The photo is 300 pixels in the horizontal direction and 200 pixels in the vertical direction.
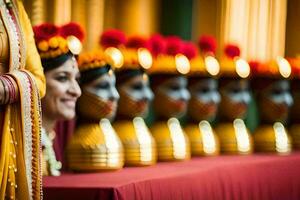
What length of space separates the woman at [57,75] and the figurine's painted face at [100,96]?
14 cm

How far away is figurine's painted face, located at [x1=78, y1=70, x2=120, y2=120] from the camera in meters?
3.28

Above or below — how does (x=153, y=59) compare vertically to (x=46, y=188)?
above

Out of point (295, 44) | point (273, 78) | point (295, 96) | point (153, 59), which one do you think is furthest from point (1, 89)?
point (295, 44)

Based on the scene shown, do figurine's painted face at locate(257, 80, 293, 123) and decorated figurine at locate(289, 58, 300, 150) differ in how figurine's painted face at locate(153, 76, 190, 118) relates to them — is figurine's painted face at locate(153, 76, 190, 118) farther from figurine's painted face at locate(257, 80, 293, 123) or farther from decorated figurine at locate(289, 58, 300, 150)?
decorated figurine at locate(289, 58, 300, 150)

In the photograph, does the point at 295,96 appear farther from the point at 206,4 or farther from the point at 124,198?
the point at 124,198

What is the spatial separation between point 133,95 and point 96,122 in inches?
9.5

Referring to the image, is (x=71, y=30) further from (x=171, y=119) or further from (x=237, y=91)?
(x=237, y=91)

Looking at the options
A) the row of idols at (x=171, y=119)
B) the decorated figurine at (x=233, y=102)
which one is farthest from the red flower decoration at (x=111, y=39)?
the decorated figurine at (x=233, y=102)

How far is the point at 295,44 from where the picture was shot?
19.2 feet

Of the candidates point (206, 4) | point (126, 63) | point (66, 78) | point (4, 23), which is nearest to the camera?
point (4, 23)


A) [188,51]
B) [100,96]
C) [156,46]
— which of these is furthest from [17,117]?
[188,51]

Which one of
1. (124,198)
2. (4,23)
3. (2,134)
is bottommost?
(124,198)

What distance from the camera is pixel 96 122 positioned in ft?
10.9

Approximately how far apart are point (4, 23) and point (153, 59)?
1168 mm
